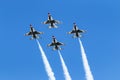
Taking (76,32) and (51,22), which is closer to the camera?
(51,22)

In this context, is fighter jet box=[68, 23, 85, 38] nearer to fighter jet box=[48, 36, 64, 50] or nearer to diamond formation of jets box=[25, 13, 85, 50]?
diamond formation of jets box=[25, 13, 85, 50]

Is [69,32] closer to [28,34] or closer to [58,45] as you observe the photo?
[58,45]

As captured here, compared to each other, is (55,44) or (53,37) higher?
(53,37)

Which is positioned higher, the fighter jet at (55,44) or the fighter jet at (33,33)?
the fighter jet at (33,33)

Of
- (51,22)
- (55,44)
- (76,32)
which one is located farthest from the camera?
(76,32)

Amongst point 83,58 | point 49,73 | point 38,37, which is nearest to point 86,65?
point 83,58

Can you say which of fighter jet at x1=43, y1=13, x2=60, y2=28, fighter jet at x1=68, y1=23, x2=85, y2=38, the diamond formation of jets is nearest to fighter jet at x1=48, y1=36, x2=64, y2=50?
the diamond formation of jets

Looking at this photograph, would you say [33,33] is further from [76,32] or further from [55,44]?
[76,32]

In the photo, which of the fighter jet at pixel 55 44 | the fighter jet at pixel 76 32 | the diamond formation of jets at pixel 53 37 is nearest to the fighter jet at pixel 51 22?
the diamond formation of jets at pixel 53 37

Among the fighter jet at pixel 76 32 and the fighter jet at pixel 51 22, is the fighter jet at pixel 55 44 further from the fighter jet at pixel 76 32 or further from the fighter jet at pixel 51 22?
the fighter jet at pixel 76 32

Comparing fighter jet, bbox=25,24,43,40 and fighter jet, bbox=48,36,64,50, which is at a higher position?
fighter jet, bbox=25,24,43,40

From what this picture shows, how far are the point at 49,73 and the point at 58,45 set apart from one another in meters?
13.2

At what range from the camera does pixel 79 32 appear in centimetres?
11762

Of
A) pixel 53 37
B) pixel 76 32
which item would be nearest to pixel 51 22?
pixel 53 37
